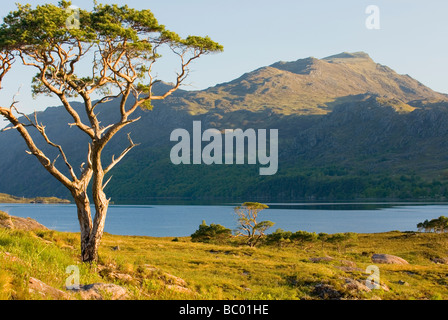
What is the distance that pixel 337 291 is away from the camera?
949 inches

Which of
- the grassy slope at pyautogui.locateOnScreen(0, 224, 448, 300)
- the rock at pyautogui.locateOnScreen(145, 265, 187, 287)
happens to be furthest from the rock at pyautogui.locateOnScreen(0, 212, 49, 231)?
the rock at pyautogui.locateOnScreen(145, 265, 187, 287)

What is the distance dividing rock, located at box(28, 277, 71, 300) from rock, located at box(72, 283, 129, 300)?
0.77 m

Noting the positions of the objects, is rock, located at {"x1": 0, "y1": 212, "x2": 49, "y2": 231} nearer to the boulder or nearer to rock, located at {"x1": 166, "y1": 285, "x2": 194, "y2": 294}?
rock, located at {"x1": 166, "y1": 285, "x2": 194, "y2": 294}

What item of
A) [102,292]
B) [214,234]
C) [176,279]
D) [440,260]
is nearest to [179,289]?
[176,279]

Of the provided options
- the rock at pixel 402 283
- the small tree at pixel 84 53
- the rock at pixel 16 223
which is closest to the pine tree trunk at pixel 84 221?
the small tree at pixel 84 53

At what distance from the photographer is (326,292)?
79.5 feet

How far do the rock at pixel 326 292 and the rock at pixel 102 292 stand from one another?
37.9ft

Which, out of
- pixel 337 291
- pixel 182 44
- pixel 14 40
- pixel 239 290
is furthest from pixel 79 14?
pixel 337 291

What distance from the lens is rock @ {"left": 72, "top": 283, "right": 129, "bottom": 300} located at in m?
15.2

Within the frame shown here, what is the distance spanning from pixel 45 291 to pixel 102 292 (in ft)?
7.02

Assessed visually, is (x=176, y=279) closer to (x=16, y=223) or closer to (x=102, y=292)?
(x=102, y=292)

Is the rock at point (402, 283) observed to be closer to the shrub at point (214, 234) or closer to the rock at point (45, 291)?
the rock at point (45, 291)

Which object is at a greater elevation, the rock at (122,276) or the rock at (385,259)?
the rock at (122,276)

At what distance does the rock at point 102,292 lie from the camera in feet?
49.9
